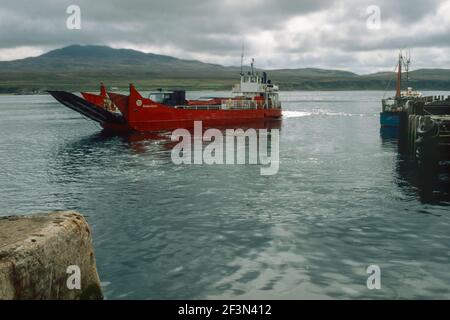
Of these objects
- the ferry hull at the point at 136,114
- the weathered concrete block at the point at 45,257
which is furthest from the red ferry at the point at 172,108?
the weathered concrete block at the point at 45,257

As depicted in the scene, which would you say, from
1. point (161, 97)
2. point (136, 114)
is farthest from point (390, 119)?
point (136, 114)

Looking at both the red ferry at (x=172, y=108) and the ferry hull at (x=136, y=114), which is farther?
the red ferry at (x=172, y=108)

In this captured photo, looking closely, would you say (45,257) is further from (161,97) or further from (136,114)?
(161,97)

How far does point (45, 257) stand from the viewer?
6965 mm

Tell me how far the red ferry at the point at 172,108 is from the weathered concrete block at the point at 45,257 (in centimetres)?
4953

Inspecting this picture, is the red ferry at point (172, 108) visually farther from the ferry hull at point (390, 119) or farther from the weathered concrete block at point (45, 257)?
the weathered concrete block at point (45, 257)

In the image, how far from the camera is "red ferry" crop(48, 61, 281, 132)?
58.0 m

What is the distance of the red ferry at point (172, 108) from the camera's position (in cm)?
5800

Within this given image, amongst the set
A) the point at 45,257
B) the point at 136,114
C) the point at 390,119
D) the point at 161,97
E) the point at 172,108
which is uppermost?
the point at 161,97

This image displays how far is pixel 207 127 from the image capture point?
66.7 metres

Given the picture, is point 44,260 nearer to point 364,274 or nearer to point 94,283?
point 94,283

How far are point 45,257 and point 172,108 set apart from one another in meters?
56.5

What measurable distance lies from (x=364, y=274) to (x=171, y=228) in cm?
832

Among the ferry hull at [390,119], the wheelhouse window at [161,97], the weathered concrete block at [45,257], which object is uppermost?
the wheelhouse window at [161,97]
